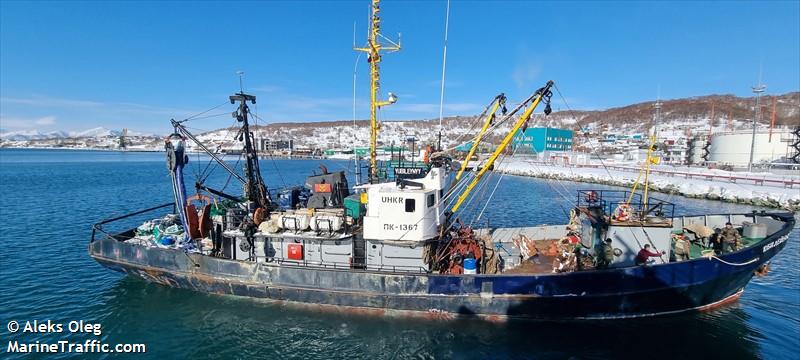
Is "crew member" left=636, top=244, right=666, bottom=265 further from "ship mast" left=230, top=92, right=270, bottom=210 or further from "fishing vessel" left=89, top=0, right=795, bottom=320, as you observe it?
"ship mast" left=230, top=92, right=270, bottom=210

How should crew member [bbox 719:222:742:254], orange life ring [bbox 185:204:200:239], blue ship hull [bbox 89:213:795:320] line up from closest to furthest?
blue ship hull [bbox 89:213:795:320], crew member [bbox 719:222:742:254], orange life ring [bbox 185:204:200:239]

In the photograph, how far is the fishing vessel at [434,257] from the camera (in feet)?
36.7

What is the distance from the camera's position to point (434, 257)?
12.1 metres

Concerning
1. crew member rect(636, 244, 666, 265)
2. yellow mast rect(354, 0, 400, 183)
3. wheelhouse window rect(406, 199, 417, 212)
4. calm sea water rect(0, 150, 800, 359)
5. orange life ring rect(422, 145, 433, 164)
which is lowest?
calm sea water rect(0, 150, 800, 359)

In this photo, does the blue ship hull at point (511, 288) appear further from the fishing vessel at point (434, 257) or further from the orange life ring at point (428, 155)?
the orange life ring at point (428, 155)

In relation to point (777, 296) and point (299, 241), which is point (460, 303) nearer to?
point (299, 241)

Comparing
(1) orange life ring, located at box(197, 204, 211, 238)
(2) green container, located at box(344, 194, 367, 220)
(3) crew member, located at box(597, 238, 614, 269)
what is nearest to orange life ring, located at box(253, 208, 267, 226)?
(1) orange life ring, located at box(197, 204, 211, 238)

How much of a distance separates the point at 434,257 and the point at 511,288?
262 cm

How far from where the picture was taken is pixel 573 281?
10.9 m

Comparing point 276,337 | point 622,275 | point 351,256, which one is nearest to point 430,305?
point 351,256

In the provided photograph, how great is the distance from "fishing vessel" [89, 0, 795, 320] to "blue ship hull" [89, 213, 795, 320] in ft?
0.13

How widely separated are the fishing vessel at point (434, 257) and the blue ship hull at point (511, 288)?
39 millimetres

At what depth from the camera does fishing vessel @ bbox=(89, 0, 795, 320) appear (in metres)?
11.2

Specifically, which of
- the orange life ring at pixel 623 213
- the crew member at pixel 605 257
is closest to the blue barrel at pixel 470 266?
the crew member at pixel 605 257
